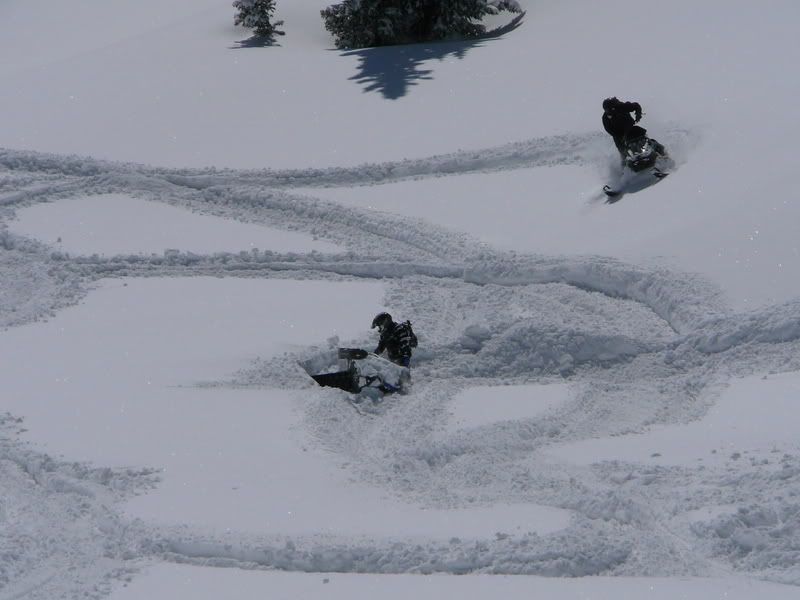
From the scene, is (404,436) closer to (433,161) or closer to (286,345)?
(286,345)

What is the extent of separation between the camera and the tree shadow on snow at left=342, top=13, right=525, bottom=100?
2152cm

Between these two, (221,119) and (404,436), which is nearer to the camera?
(404,436)

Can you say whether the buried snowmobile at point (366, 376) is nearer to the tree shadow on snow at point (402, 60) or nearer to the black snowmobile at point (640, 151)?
the black snowmobile at point (640, 151)

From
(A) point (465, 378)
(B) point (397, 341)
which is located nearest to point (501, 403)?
(A) point (465, 378)

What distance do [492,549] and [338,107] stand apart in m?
13.8

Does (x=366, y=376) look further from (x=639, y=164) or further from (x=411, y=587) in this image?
(x=639, y=164)

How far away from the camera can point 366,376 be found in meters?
12.3

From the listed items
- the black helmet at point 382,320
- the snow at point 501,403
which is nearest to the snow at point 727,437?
the snow at point 501,403

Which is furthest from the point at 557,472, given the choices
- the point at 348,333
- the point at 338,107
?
the point at 338,107

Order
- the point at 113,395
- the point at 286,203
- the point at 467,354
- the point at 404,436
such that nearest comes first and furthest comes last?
the point at 404,436 < the point at 113,395 < the point at 467,354 < the point at 286,203

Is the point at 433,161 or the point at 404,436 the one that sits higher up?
the point at 433,161

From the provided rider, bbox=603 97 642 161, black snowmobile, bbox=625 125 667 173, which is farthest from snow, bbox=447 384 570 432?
rider, bbox=603 97 642 161

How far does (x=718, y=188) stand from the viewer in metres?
15.1

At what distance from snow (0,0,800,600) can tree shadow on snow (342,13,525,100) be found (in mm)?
115
